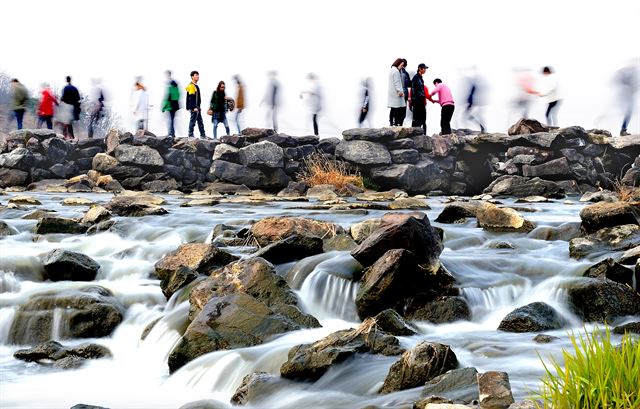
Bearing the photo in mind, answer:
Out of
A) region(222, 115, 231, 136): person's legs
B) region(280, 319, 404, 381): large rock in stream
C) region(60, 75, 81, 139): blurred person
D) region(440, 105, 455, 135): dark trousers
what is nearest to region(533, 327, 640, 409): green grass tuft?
region(280, 319, 404, 381): large rock in stream

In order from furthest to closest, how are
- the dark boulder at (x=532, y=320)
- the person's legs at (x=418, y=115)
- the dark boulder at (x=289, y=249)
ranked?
the person's legs at (x=418, y=115) → the dark boulder at (x=289, y=249) → the dark boulder at (x=532, y=320)

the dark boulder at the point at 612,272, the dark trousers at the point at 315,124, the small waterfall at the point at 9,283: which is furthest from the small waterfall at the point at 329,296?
the dark trousers at the point at 315,124

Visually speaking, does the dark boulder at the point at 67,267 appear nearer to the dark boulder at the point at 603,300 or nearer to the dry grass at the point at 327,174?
the dark boulder at the point at 603,300

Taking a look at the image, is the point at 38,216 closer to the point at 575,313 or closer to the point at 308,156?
the point at 575,313

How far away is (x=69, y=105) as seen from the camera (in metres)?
27.3

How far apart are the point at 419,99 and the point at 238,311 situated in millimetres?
18308

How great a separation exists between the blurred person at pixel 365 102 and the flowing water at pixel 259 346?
13.4 metres

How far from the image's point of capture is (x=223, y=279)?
290 inches

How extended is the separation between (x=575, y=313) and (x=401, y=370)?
3.00 m

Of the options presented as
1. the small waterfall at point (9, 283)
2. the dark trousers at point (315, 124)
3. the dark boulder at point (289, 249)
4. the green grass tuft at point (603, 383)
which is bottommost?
the small waterfall at point (9, 283)

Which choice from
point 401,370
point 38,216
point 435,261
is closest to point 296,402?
point 401,370

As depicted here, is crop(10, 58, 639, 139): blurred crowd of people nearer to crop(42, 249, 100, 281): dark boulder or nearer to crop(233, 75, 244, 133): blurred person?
crop(233, 75, 244, 133): blurred person

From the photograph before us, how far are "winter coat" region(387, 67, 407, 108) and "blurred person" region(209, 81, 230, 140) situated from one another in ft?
19.2

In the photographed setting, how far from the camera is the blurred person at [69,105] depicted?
2669cm
